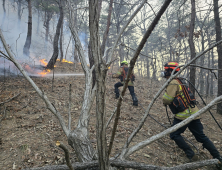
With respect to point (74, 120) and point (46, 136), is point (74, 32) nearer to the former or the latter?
point (46, 136)

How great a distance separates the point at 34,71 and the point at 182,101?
9926mm

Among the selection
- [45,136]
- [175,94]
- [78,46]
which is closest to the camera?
[78,46]

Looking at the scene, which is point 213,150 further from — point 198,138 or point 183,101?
point 183,101

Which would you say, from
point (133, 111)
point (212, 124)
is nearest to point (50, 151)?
point (133, 111)

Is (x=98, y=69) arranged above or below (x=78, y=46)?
below

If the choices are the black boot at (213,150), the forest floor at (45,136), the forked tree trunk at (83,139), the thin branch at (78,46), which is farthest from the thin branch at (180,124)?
the black boot at (213,150)

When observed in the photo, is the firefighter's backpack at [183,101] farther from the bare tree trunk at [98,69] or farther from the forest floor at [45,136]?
the bare tree trunk at [98,69]

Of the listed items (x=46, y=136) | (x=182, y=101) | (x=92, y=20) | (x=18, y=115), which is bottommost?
(x=46, y=136)

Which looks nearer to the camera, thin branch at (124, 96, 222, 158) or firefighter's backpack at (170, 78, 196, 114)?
thin branch at (124, 96, 222, 158)

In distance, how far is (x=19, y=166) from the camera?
2387 millimetres

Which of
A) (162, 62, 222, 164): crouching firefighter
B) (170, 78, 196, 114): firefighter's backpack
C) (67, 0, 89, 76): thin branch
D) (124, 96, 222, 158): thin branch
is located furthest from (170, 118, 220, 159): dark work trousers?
(67, 0, 89, 76): thin branch

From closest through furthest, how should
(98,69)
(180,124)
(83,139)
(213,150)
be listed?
1. (98,69)
2. (180,124)
3. (83,139)
4. (213,150)

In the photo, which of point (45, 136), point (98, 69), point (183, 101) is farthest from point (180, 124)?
point (45, 136)

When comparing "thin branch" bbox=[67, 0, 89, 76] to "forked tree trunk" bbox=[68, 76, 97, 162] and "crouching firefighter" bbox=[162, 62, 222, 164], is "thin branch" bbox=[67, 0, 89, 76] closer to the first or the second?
"forked tree trunk" bbox=[68, 76, 97, 162]
